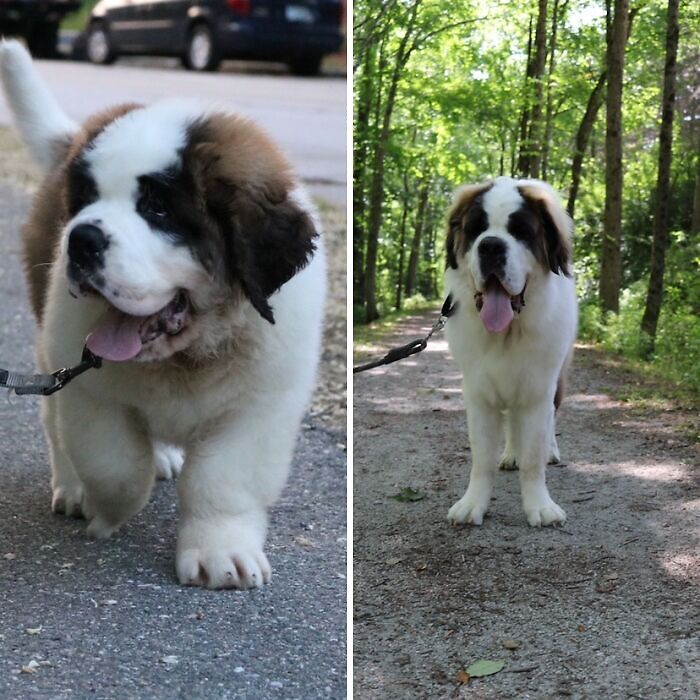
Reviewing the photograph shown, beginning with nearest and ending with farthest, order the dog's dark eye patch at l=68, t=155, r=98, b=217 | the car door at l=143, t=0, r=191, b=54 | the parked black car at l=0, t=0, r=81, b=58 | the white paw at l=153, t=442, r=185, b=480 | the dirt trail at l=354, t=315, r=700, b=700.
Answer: the dog's dark eye patch at l=68, t=155, r=98, b=217, the dirt trail at l=354, t=315, r=700, b=700, the white paw at l=153, t=442, r=185, b=480, the car door at l=143, t=0, r=191, b=54, the parked black car at l=0, t=0, r=81, b=58

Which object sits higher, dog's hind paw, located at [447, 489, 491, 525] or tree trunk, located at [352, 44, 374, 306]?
tree trunk, located at [352, 44, 374, 306]

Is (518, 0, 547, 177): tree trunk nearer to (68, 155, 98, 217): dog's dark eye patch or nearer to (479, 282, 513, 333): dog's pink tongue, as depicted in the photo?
(479, 282, 513, 333): dog's pink tongue

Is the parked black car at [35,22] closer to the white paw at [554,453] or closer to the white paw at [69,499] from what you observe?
the white paw at [69,499]

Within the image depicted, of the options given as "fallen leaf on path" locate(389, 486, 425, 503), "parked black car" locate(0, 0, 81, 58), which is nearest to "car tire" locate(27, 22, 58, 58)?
"parked black car" locate(0, 0, 81, 58)

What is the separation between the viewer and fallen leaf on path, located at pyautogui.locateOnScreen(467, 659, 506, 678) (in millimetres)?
2215

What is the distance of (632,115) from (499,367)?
0.63m

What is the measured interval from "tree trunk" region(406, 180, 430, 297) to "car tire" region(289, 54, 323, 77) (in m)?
4.64

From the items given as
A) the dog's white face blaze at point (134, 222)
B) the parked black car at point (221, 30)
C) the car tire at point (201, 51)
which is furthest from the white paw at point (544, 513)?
the car tire at point (201, 51)

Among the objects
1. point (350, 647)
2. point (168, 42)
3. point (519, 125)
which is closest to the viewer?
point (350, 647)

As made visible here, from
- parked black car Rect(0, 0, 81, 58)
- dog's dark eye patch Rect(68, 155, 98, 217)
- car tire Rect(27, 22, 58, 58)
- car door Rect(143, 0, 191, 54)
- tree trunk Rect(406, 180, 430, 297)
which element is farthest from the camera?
car tire Rect(27, 22, 58, 58)

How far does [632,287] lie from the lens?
8.12 ft

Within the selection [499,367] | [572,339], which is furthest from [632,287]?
[499,367]

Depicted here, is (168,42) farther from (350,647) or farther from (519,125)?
(350,647)

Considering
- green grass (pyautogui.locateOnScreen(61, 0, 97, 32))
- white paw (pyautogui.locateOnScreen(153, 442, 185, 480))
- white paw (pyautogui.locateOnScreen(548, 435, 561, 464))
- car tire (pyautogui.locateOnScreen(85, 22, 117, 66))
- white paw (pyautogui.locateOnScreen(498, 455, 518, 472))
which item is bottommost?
white paw (pyautogui.locateOnScreen(153, 442, 185, 480))
